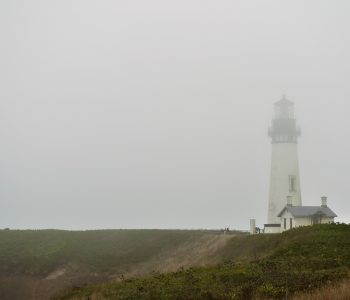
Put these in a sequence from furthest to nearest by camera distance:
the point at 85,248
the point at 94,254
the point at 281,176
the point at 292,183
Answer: the point at 281,176, the point at 292,183, the point at 85,248, the point at 94,254

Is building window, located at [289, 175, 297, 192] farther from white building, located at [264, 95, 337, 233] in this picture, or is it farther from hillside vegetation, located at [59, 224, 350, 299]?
hillside vegetation, located at [59, 224, 350, 299]

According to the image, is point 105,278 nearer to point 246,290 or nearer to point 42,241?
point 42,241

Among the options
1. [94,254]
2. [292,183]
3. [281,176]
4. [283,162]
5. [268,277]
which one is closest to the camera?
[268,277]

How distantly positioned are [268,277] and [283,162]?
3755 cm

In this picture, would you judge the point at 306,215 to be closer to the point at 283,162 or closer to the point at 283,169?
the point at 283,169

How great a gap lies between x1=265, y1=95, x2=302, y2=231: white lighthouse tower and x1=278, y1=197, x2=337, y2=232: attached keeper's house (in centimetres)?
341

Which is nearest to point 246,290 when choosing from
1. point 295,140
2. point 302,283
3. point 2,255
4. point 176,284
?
point 302,283

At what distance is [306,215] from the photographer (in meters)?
51.4

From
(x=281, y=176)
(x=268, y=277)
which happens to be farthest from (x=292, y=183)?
(x=268, y=277)

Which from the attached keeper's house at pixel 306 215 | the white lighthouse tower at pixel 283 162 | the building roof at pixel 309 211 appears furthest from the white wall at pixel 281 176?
the building roof at pixel 309 211

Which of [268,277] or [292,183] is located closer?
[268,277]

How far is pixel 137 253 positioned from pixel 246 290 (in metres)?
30.8

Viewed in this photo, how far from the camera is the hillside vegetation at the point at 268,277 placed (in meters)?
21.6

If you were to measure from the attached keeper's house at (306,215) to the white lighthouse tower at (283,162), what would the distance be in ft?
11.2
